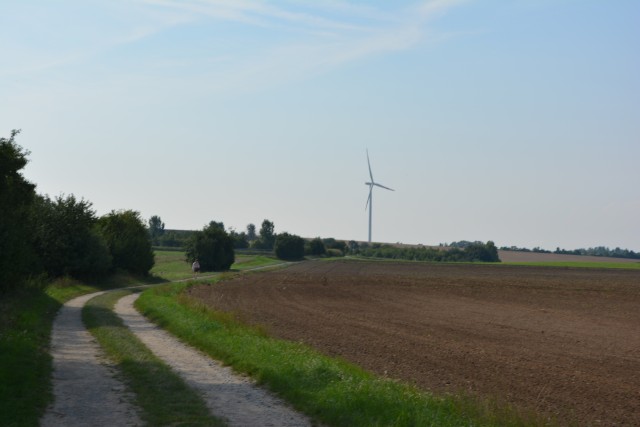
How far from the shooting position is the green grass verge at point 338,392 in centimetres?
1202

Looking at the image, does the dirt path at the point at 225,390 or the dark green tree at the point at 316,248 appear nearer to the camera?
the dirt path at the point at 225,390

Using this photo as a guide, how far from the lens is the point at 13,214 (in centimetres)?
3409

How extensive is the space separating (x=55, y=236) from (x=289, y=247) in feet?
318

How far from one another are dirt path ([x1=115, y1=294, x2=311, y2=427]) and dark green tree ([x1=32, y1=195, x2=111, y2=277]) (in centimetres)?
3331

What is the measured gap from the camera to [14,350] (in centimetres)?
1775

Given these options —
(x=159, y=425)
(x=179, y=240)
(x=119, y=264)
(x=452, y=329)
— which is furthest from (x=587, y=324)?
(x=179, y=240)

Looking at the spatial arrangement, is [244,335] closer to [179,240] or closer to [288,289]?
[288,289]

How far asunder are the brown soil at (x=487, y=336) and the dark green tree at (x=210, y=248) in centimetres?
4106

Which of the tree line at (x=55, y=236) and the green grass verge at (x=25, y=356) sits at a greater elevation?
the tree line at (x=55, y=236)

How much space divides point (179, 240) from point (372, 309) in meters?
141

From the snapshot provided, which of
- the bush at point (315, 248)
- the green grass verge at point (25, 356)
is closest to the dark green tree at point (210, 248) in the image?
the bush at point (315, 248)

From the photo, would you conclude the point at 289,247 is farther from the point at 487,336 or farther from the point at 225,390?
the point at 225,390

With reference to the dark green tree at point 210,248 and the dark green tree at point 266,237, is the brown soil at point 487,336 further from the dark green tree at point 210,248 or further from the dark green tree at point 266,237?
the dark green tree at point 266,237

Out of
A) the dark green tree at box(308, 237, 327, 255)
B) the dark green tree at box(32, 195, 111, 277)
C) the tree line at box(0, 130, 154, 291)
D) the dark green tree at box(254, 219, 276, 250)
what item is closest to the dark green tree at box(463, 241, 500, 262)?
the dark green tree at box(308, 237, 327, 255)
